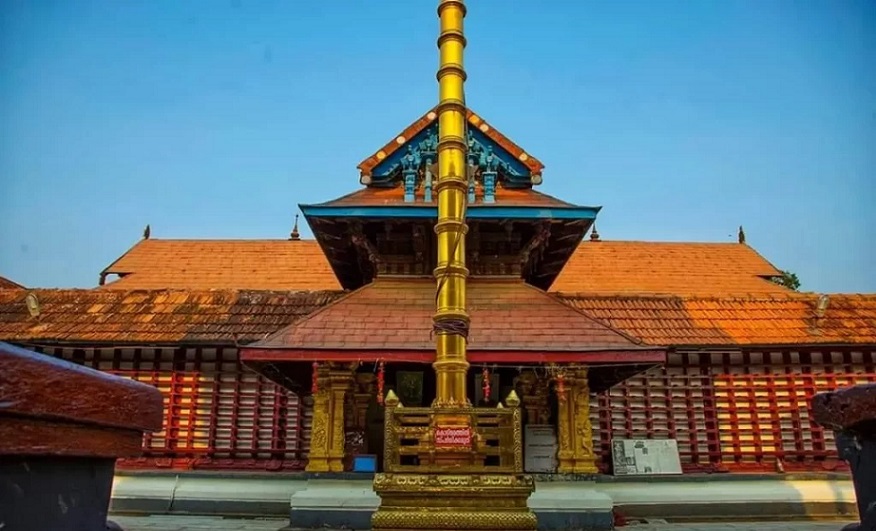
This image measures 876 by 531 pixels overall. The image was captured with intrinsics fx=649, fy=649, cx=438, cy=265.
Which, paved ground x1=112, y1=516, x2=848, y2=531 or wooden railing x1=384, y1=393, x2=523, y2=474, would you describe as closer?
wooden railing x1=384, y1=393, x2=523, y2=474

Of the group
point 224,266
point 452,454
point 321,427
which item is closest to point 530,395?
point 321,427

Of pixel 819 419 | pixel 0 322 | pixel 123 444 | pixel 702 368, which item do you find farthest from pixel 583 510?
pixel 0 322

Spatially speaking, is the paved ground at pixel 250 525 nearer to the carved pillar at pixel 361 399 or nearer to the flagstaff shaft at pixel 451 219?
the carved pillar at pixel 361 399

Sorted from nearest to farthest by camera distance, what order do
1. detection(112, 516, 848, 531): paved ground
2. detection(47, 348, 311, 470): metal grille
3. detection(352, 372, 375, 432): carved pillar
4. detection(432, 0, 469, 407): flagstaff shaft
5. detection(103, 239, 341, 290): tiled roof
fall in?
detection(432, 0, 469, 407): flagstaff shaft
detection(112, 516, 848, 531): paved ground
detection(352, 372, 375, 432): carved pillar
detection(47, 348, 311, 470): metal grille
detection(103, 239, 341, 290): tiled roof

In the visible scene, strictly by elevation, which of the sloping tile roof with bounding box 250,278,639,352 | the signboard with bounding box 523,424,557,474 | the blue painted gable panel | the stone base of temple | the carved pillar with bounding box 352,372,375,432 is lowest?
the stone base of temple

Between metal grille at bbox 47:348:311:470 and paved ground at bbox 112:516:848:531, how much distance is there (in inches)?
56.8

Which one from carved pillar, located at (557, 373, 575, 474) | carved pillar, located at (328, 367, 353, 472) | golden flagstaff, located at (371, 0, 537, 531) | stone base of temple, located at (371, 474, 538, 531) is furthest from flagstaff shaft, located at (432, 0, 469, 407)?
carved pillar, located at (557, 373, 575, 474)

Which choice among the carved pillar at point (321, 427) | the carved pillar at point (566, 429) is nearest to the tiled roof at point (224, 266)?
the carved pillar at point (321, 427)

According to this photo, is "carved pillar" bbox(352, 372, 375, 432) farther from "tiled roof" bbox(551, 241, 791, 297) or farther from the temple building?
"tiled roof" bbox(551, 241, 791, 297)

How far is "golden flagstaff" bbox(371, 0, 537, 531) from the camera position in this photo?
20.7ft

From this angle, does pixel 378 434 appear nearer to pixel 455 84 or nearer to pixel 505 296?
pixel 505 296

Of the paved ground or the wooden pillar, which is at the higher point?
the wooden pillar

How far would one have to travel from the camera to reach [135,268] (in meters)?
20.4

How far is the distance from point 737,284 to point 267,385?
14.5 metres
